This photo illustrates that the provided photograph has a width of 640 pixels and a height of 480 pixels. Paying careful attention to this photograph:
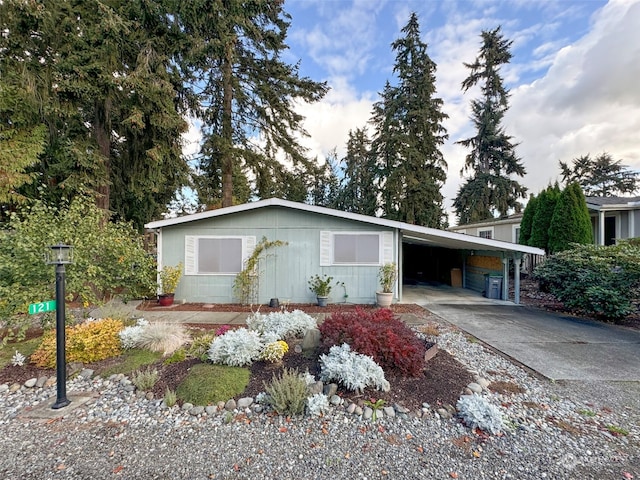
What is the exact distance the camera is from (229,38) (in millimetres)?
9453

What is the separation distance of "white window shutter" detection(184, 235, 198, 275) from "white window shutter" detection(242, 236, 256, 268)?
1406 mm

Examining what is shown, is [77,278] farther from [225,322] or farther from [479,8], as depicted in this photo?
[479,8]

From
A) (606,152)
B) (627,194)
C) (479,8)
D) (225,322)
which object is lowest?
(225,322)

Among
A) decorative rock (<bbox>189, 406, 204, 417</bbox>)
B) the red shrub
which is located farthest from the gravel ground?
the red shrub

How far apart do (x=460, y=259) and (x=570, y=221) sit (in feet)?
12.9

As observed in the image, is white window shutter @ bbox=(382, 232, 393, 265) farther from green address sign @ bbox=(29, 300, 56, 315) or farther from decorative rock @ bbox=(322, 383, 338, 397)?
green address sign @ bbox=(29, 300, 56, 315)

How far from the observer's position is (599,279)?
6.65 meters

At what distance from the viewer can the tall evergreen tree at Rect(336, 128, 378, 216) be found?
22.7 metres

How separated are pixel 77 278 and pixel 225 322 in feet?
8.99

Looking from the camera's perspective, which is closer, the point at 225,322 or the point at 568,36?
the point at 225,322

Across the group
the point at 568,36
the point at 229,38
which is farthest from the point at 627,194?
the point at 229,38

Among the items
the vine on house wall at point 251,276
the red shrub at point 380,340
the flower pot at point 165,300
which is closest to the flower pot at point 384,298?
the vine on house wall at point 251,276

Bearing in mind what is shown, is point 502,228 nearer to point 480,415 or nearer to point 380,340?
point 380,340

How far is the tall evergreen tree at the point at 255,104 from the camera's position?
11609mm
